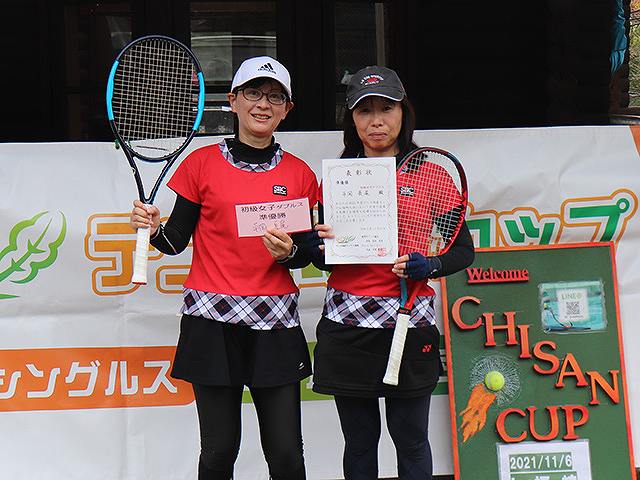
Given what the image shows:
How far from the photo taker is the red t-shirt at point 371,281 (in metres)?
2.93

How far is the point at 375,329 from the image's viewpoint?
9.58 ft

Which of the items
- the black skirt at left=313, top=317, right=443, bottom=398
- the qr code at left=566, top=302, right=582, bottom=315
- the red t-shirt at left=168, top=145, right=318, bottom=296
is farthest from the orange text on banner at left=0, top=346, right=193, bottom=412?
the qr code at left=566, top=302, right=582, bottom=315

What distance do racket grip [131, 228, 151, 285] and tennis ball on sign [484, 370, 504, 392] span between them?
5.17 feet

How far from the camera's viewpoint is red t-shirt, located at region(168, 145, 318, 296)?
2.92 meters

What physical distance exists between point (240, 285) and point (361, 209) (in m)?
0.43

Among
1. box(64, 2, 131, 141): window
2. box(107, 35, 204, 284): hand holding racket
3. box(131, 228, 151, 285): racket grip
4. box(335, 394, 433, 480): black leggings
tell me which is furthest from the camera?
box(64, 2, 131, 141): window

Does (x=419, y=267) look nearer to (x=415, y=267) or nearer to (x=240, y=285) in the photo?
(x=415, y=267)

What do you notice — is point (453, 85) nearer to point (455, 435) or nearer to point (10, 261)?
point (455, 435)

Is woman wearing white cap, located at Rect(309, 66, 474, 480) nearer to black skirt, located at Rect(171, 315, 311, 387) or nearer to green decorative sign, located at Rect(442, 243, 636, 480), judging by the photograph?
black skirt, located at Rect(171, 315, 311, 387)

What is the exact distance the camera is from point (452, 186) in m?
2.96

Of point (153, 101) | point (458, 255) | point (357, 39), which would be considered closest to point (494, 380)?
point (458, 255)

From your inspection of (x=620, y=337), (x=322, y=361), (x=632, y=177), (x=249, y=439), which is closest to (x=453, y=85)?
(x=632, y=177)

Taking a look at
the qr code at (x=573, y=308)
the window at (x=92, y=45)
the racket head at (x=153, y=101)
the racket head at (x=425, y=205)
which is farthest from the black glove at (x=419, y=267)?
the window at (x=92, y=45)

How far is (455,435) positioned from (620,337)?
769 mm
